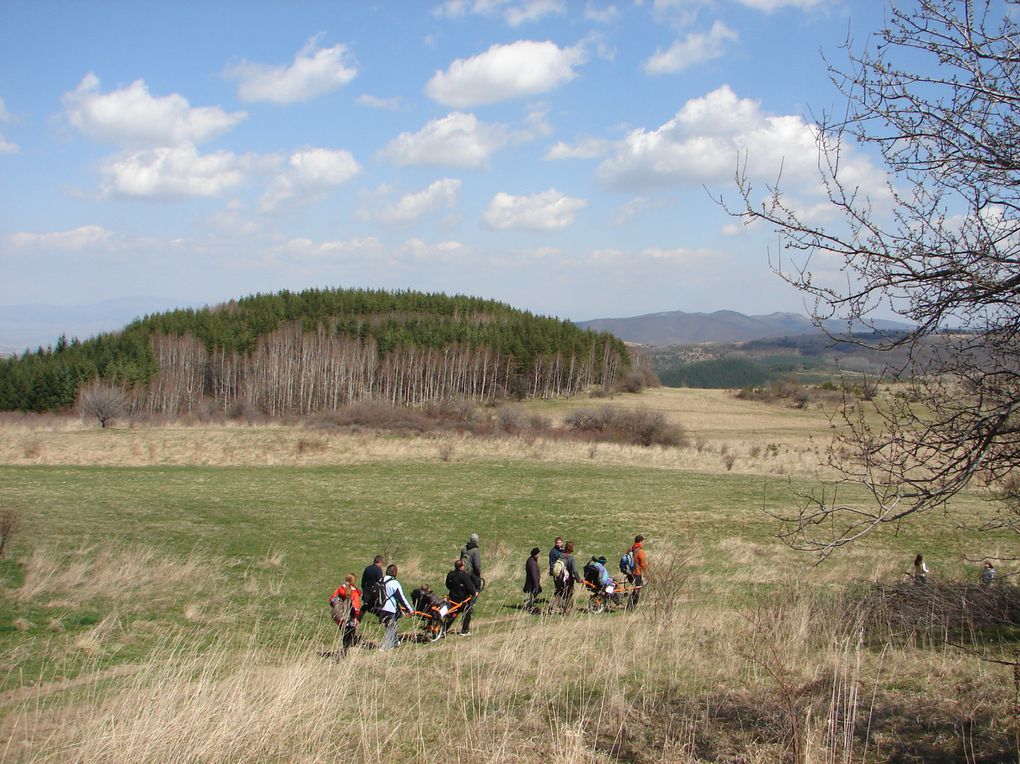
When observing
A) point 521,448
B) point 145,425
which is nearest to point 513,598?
point 521,448

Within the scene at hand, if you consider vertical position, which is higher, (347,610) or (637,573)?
(347,610)

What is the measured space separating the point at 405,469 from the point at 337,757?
33.7 m

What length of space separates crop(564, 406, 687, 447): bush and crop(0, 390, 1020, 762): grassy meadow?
1623 cm

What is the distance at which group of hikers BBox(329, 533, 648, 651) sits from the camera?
1066cm

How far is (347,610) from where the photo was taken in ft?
33.2

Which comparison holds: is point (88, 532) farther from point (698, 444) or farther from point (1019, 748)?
point (698, 444)

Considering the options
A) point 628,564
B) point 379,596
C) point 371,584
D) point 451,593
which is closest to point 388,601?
point 379,596

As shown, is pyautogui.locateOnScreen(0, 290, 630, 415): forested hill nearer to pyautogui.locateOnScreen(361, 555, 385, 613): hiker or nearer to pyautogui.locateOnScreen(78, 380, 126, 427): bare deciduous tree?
pyautogui.locateOnScreen(78, 380, 126, 427): bare deciduous tree

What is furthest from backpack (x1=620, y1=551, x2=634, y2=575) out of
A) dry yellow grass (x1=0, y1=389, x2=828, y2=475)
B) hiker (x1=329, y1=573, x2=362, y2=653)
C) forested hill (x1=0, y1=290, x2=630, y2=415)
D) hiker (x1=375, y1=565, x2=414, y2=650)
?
forested hill (x1=0, y1=290, x2=630, y2=415)

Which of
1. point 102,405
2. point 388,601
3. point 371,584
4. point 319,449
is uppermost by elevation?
point 371,584

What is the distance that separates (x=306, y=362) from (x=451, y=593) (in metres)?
81.7

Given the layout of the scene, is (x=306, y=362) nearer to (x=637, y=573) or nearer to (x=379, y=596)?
(x=637, y=573)

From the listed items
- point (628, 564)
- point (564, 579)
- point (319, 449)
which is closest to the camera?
point (564, 579)

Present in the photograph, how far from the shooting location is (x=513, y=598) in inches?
588
